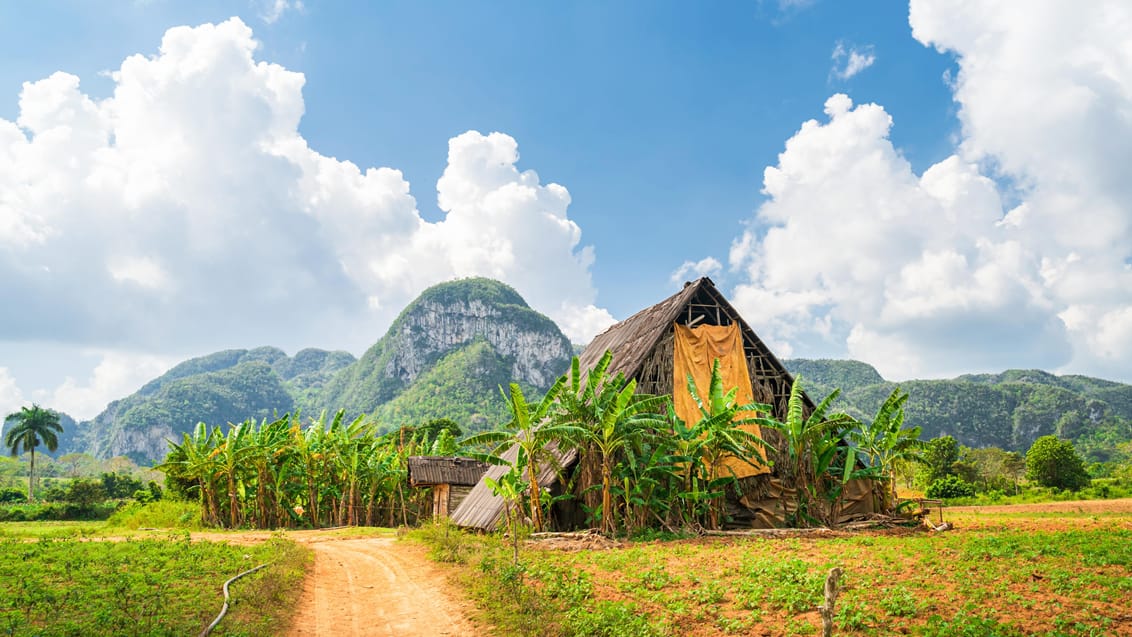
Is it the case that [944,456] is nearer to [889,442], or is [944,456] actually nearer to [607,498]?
[889,442]

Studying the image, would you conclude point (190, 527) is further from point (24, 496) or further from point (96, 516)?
point (24, 496)

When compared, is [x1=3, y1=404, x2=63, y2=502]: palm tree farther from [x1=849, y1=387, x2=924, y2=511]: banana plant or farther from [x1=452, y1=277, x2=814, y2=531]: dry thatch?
[x1=849, y1=387, x2=924, y2=511]: banana plant

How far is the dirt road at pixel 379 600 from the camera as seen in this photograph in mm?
7918

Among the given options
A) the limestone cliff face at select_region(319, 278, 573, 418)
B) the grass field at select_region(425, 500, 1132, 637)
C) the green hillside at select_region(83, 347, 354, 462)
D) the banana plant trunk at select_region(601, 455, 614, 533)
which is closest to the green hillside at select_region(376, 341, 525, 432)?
the limestone cliff face at select_region(319, 278, 573, 418)

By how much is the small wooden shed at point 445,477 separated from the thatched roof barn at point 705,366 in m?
3.82

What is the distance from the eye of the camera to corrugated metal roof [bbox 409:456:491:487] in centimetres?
2341

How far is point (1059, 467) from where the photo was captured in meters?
37.1

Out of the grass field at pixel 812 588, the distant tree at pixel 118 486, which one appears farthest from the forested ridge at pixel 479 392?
the grass field at pixel 812 588

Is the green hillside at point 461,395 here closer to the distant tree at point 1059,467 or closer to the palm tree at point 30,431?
the palm tree at point 30,431

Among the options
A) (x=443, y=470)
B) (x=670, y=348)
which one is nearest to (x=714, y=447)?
(x=670, y=348)

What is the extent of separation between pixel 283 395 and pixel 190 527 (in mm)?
156674

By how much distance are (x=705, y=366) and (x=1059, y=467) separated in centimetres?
3201

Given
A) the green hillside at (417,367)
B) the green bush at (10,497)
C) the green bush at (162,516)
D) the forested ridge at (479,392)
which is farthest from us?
the green hillside at (417,367)

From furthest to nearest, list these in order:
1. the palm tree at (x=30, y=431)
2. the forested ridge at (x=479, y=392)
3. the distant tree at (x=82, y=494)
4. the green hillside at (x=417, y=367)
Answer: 1. the green hillside at (x=417, y=367)
2. the forested ridge at (x=479, y=392)
3. the palm tree at (x=30, y=431)
4. the distant tree at (x=82, y=494)
